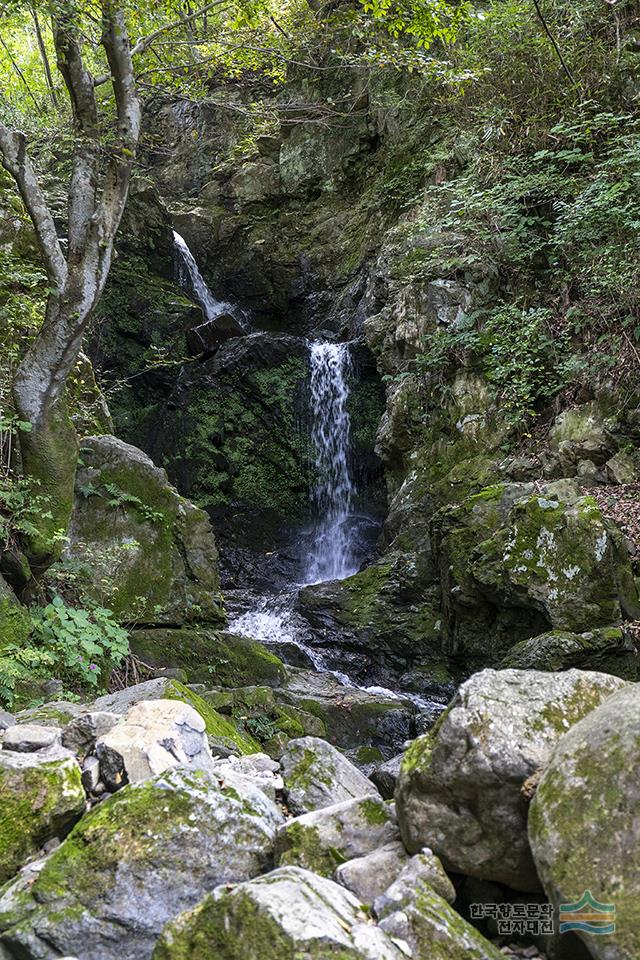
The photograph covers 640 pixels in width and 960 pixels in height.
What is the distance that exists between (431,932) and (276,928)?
19.4 inches

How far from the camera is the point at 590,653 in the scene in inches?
245

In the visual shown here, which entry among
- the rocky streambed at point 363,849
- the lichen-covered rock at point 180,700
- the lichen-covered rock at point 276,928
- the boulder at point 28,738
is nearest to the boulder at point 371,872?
the rocky streambed at point 363,849

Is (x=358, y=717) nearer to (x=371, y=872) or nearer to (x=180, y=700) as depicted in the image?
(x=180, y=700)

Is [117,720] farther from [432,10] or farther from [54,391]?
[432,10]

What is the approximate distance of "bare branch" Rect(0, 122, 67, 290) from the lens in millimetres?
5727

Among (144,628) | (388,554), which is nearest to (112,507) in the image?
(144,628)

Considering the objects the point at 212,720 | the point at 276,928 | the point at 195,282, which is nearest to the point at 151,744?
the point at 276,928

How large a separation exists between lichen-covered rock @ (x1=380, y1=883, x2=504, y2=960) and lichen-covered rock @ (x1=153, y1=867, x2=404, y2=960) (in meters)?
0.06

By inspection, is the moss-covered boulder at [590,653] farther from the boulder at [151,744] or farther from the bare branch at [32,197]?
the bare branch at [32,197]

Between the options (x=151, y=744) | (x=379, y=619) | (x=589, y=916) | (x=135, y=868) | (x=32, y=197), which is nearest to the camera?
(x=589, y=916)

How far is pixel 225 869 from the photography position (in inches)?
96.1

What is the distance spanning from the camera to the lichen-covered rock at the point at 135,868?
2205 millimetres

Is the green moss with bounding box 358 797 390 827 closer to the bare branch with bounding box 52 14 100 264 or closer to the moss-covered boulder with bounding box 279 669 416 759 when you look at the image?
the moss-covered boulder with bounding box 279 669 416 759

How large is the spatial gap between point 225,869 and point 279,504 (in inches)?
472
